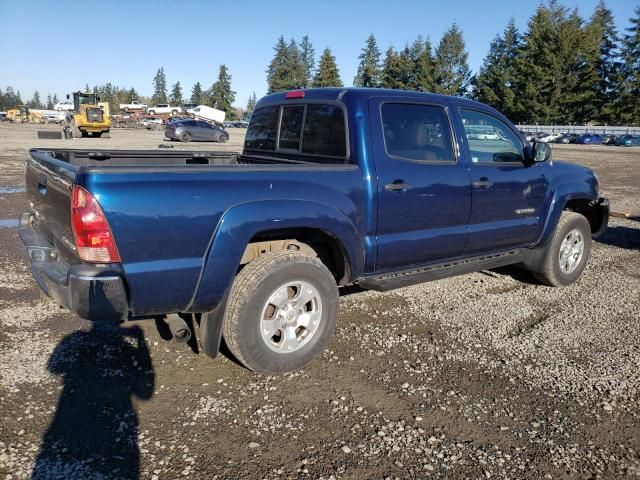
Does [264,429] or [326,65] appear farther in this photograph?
[326,65]

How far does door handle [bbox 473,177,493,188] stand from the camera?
178 inches

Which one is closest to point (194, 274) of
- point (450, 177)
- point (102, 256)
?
point (102, 256)

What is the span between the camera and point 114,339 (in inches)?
159

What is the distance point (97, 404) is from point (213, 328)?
2.64 ft

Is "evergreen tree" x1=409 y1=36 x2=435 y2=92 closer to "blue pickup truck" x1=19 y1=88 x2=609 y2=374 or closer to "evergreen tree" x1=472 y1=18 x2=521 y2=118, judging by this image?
"evergreen tree" x1=472 y1=18 x2=521 y2=118

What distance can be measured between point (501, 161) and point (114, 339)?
373 cm

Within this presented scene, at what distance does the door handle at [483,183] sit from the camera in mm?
4512

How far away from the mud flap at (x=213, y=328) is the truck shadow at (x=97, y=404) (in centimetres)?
44

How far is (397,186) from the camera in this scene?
155 inches

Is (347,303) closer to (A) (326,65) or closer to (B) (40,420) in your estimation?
(B) (40,420)

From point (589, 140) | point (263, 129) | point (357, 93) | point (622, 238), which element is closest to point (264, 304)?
point (357, 93)

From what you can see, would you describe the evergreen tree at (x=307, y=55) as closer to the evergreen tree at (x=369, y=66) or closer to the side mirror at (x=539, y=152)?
the evergreen tree at (x=369, y=66)

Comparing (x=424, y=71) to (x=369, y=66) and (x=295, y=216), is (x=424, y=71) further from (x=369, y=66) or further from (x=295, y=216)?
(x=295, y=216)

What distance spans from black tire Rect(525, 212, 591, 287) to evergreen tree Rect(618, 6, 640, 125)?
261 feet
